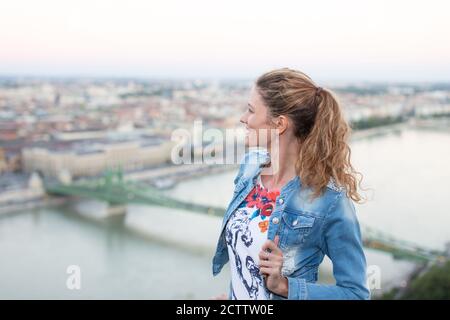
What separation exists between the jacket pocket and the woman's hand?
13 millimetres

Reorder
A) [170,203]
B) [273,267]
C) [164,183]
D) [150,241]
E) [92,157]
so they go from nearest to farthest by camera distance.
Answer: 1. [273,267]
2. [150,241]
3. [170,203]
4. [164,183]
5. [92,157]

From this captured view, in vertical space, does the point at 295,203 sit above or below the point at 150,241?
above

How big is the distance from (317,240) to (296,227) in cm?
2

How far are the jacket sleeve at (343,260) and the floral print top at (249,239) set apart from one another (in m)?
0.04

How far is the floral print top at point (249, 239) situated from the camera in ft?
1.44

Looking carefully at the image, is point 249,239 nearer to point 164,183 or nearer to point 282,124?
point 282,124

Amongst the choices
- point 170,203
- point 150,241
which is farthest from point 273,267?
point 170,203

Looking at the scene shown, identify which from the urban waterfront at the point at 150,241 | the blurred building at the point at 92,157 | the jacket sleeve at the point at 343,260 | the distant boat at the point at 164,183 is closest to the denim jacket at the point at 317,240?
the jacket sleeve at the point at 343,260

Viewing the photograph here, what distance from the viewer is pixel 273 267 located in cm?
41

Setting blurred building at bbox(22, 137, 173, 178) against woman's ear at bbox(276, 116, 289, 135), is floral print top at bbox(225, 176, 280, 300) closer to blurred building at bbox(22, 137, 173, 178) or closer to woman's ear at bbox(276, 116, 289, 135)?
woman's ear at bbox(276, 116, 289, 135)

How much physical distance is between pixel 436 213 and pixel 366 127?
7.62 meters

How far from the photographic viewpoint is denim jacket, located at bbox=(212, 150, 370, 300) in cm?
41

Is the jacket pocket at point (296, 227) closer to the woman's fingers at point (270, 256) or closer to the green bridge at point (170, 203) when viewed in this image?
the woman's fingers at point (270, 256)
